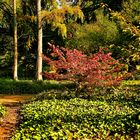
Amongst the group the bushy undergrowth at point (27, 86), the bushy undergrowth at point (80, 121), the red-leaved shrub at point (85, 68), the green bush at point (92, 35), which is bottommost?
the bushy undergrowth at point (80, 121)

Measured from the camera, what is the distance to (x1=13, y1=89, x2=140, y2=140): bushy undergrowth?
9781mm

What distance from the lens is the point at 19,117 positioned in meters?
12.1

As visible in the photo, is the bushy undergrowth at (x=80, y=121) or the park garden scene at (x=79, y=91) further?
the park garden scene at (x=79, y=91)

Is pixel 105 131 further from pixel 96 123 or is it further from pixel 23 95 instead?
pixel 23 95

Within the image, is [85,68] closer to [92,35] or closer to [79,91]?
[79,91]

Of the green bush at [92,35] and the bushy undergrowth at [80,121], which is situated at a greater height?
the green bush at [92,35]

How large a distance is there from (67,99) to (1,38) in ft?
58.9

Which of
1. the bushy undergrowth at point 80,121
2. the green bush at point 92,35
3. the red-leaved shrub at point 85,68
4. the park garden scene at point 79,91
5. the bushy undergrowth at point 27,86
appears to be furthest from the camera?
the green bush at point 92,35

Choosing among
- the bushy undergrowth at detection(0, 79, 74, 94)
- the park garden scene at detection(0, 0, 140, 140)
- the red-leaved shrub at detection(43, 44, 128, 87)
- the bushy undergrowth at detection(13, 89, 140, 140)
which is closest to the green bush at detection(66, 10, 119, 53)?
the park garden scene at detection(0, 0, 140, 140)

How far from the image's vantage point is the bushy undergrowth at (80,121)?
32.1 feet

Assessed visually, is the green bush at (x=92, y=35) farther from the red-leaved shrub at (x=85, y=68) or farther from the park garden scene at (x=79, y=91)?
the red-leaved shrub at (x=85, y=68)

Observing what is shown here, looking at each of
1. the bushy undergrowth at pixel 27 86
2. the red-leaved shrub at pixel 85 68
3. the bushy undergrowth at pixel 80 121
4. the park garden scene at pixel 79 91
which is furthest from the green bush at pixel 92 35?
the bushy undergrowth at pixel 80 121

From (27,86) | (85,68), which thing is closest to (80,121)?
(85,68)

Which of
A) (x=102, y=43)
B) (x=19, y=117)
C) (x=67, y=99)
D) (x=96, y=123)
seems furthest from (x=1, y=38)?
(x=96, y=123)
